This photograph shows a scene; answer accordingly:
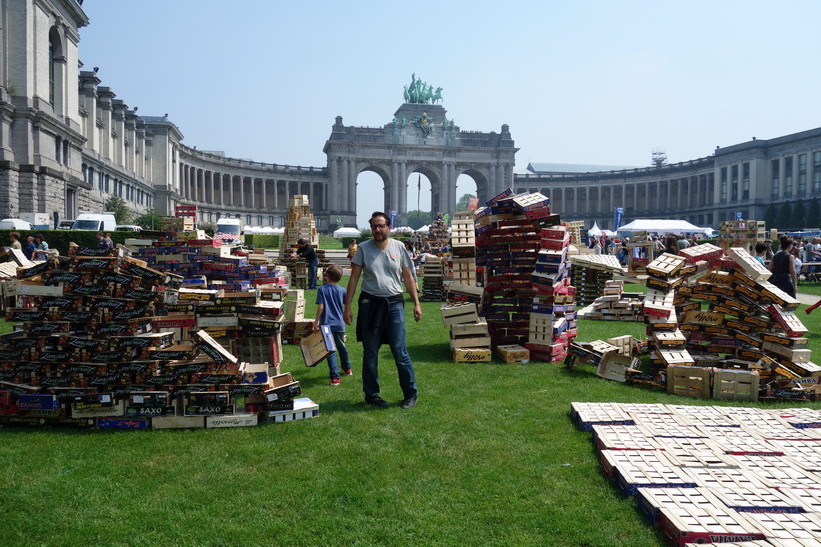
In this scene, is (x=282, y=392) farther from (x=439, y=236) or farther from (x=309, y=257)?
(x=439, y=236)

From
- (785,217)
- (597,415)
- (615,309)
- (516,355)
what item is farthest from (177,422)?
(785,217)

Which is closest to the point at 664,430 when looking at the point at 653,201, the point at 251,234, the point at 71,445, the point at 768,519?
the point at 768,519

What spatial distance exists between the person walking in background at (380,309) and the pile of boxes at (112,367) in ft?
3.08

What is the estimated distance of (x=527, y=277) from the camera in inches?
425

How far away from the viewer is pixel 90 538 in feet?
13.4

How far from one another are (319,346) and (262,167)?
92233 millimetres

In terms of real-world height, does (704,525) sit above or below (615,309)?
below

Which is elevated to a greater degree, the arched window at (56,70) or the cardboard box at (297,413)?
the arched window at (56,70)

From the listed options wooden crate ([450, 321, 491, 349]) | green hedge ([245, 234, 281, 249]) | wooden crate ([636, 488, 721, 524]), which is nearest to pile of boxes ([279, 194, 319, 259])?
wooden crate ([450, 321, 491, 349])

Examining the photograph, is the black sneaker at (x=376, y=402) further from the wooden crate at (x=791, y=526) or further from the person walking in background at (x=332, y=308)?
the wooden crate at (x=791, y=526)

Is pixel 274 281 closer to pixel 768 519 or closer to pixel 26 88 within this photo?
pixel 768 519

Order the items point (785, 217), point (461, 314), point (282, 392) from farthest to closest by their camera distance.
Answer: point (785, 217)
point (461, 314)
point (282, 392)

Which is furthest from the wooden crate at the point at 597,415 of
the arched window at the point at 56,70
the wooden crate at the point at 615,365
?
the arched window at the point at 56,70

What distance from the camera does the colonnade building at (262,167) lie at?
117ft
